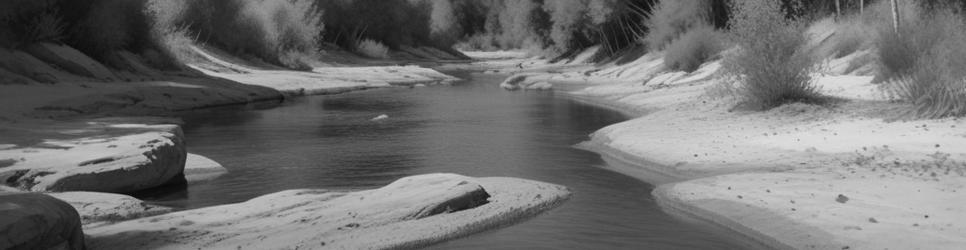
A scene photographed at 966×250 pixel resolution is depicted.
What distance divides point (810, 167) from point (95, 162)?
10.1 m

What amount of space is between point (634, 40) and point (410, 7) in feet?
112

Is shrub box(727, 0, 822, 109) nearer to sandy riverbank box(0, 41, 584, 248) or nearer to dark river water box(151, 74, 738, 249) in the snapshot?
dark river water box(151, 74, 738, 249)

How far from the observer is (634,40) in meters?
59.6

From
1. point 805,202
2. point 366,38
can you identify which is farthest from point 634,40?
point 805,202

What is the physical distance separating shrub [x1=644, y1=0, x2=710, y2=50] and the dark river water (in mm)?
16916

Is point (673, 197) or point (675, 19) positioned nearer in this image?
point (673, 197)

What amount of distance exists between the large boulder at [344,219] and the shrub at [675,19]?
37071 mm

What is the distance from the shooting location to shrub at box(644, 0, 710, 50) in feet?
161

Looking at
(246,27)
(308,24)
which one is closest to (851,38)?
(246,27)

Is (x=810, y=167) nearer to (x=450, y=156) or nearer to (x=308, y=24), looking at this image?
(x=450, y=156)

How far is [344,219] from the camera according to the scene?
412 inches

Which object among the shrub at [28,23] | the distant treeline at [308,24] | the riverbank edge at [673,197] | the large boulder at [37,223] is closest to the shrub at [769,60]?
the riverbank edge at [673,197]

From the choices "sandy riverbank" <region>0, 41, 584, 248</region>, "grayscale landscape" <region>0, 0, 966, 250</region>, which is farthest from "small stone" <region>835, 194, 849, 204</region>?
"sandy riverbank" <region>0, 41, 584, 248</region>

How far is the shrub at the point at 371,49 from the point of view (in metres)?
76.2
